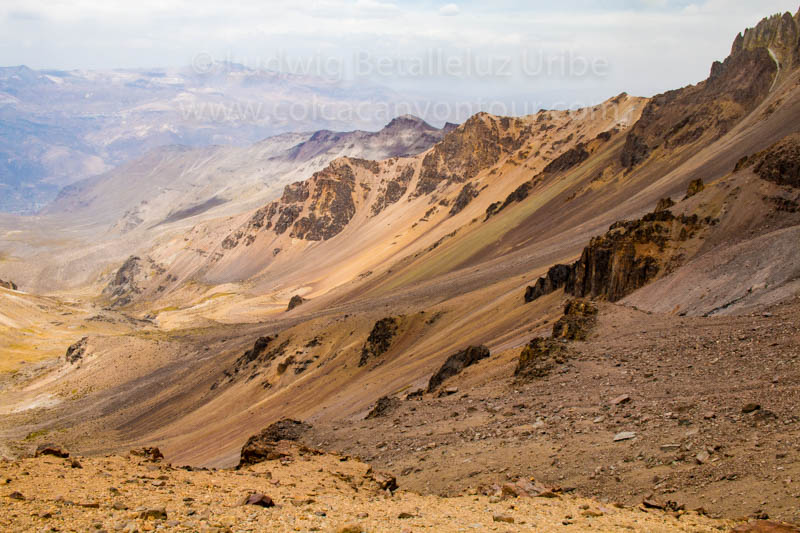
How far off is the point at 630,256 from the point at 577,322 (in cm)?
1220

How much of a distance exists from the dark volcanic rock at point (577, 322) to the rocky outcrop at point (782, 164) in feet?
48.5

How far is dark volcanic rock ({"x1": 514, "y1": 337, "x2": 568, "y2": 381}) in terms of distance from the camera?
23172 mm

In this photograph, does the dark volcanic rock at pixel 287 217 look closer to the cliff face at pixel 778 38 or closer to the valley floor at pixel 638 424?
the cliff face at pixel 778 38

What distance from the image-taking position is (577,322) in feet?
88.5

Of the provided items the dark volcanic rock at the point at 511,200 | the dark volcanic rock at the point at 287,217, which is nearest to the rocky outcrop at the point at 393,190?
the dark volcanic rock at the point at 287,217

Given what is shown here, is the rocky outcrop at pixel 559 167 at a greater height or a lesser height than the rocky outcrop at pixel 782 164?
greater

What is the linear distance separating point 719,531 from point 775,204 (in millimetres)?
29502

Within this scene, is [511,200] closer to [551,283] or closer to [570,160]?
[570,160]

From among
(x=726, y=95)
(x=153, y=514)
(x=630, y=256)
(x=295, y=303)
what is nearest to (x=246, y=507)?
(x=153, y=514)

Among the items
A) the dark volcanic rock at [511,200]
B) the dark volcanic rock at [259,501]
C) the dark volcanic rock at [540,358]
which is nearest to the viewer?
the dark volcanic rock at [259,501]

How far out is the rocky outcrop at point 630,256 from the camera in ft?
118

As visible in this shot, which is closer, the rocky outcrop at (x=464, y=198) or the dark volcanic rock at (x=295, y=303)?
the dark volcanic rock at (x=295, y=303)

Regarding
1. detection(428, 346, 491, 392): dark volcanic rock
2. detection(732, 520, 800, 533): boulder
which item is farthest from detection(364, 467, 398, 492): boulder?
detection(428, 346, 491, 392): dark volcanic rock

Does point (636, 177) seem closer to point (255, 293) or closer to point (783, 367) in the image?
point (783, 367)
